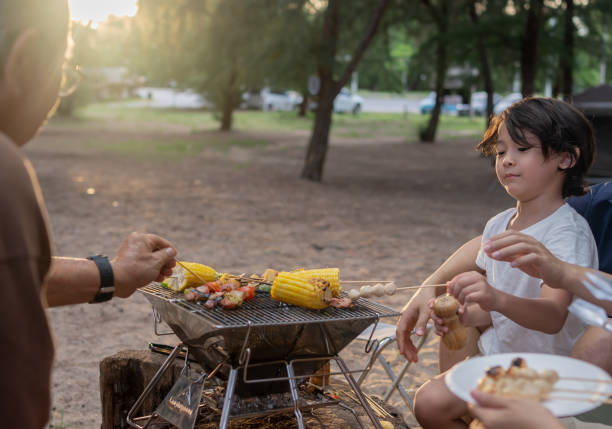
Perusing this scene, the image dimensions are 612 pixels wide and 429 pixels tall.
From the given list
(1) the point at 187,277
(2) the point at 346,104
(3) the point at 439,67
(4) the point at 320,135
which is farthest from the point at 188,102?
(1) the point at 187,277

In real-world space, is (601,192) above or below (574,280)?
above

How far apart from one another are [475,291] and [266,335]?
73 centimetres

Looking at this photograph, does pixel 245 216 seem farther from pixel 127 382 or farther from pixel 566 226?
pixel 566 226

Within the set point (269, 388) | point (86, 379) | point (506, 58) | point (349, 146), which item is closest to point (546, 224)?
point (269, 388)

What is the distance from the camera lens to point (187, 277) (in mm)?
2682

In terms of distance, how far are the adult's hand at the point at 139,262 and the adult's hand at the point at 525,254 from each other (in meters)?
1.10

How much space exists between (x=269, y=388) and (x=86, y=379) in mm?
2155

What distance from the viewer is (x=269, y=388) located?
2721mm

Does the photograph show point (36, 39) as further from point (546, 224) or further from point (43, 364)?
point (546, 224)

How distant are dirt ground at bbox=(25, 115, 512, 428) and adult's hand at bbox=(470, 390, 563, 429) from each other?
2732 mm

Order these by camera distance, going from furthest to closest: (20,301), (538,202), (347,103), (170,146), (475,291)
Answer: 1. (347,103)
2. (170,146)
3. (538,202)
4. (475,291)
5. (20,301)

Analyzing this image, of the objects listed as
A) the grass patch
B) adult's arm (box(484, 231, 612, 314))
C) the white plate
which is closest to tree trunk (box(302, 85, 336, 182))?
the grass patch

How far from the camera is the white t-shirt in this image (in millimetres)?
2414

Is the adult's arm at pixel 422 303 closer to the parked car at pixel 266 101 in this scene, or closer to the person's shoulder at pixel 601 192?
the person's shoulder at pixel 601 192
